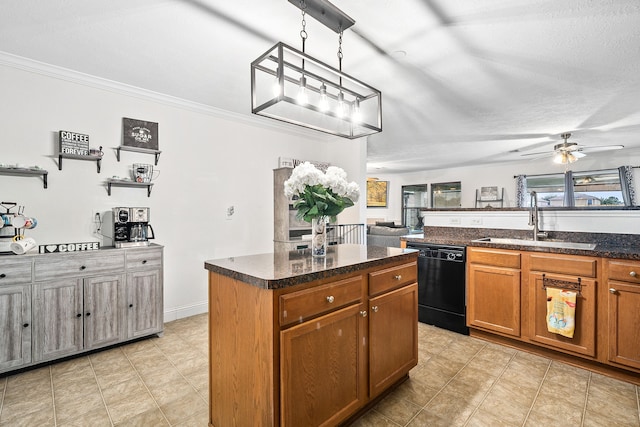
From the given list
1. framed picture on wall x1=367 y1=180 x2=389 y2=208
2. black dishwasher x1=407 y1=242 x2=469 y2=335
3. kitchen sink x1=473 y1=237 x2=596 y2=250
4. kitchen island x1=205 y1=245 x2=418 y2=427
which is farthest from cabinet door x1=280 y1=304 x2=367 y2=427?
framed picture on wall x1=367 y1=180 x2=389 y2=208

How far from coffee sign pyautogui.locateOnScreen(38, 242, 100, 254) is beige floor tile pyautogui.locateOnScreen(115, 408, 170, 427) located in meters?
1.51

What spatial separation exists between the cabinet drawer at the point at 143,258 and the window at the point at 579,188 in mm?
7929

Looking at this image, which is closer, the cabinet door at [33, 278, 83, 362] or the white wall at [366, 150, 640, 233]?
the cabinet door at [33, 278, 83, 362]

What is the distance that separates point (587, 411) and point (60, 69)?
480 cm

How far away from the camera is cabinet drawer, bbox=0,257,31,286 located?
2.19 m

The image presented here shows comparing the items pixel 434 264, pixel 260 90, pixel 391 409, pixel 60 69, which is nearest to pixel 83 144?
pixel 60 69

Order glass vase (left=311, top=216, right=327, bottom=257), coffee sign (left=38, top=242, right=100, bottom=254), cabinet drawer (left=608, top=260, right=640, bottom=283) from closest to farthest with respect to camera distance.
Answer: glass vase (left=311, top=216, right=327, bottom=257) → cabinet drawer (left=608, top=260, right=640, bottom=283) → coffee sign (left=38, top=242, right=100, bottom=254)

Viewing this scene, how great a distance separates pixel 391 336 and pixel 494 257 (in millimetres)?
1435

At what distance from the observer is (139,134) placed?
320 cm

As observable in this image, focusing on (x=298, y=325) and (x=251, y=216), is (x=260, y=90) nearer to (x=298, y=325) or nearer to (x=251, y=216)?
(x=251, y=216)

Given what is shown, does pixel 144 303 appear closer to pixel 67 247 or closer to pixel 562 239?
pixel 67 247

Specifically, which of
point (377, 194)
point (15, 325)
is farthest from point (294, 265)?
point (377, 194)

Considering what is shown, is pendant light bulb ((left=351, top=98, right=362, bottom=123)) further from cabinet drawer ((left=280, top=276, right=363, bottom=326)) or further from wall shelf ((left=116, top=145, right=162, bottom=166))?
wall shelf ((left=116, top=145, right=162, bottom=166))

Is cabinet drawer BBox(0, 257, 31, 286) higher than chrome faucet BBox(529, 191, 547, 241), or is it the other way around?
chrome faucet BBox(529, 191, 547, 241)
